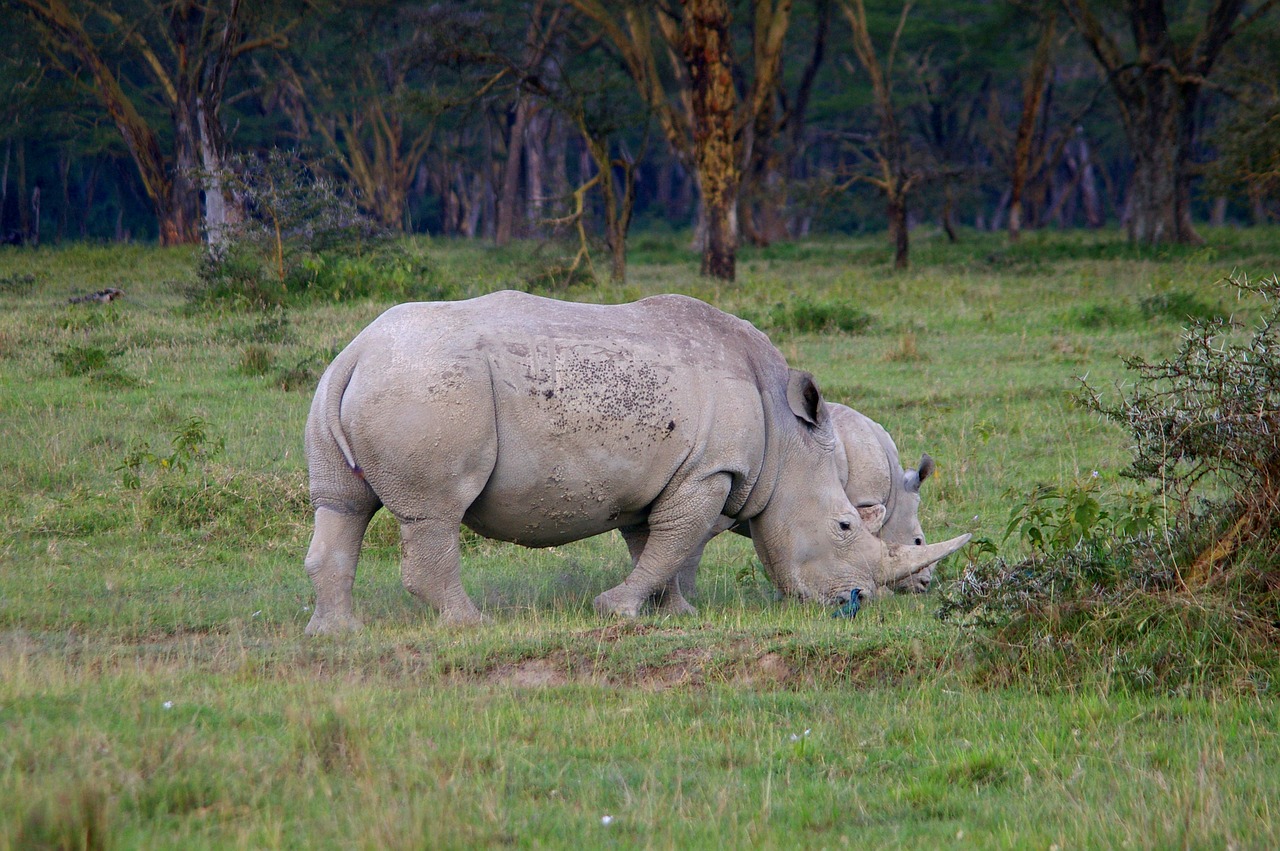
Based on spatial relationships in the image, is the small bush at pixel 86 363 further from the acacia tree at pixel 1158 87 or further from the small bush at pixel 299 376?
the acacia tree at pixel 1158 87

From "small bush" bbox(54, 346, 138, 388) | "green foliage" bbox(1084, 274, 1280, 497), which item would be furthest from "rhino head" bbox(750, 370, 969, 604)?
"small bush" bbox(54, 346, 138, 388)

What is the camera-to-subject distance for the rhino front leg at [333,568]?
669 cm

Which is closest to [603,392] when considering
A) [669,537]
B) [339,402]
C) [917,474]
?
[669,537]

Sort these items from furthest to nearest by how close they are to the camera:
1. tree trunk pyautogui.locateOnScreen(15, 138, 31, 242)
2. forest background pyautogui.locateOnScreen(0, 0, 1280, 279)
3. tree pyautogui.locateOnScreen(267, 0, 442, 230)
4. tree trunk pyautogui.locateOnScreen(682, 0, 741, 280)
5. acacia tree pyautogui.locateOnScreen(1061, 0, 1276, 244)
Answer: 1. tree trunk pyautogui.locateOnScreen(15, 138, 31, 242)
2. tree pyautogui.locateOnScreen(267, 0, 442, 230)
3. acacia tree pyautogui.locateOnScreen(1061, 0, 1276, 244)
4. forest background pyautogui.locateOnScreen(0, 0, 1280, 279)
5. tree trunk pyautogui.locateOnScreen(682, 0, 741, 280)

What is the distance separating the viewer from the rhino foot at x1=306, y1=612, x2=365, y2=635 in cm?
660

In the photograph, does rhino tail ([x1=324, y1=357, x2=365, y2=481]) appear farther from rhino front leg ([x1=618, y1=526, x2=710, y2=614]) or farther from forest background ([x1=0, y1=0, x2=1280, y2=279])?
forest background ([x1=0, y1=0, x2=1280, y2=279])

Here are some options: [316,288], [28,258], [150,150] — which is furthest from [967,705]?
[150,150]

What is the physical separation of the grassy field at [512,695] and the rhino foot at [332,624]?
178 millimetres

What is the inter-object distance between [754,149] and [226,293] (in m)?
16.4

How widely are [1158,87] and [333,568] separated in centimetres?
2244

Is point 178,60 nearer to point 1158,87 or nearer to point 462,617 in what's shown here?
point 1158,87

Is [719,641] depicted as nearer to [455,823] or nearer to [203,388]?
[455,823]

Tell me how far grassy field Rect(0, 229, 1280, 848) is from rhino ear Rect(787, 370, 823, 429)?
99 cm

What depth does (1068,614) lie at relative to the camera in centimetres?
578
